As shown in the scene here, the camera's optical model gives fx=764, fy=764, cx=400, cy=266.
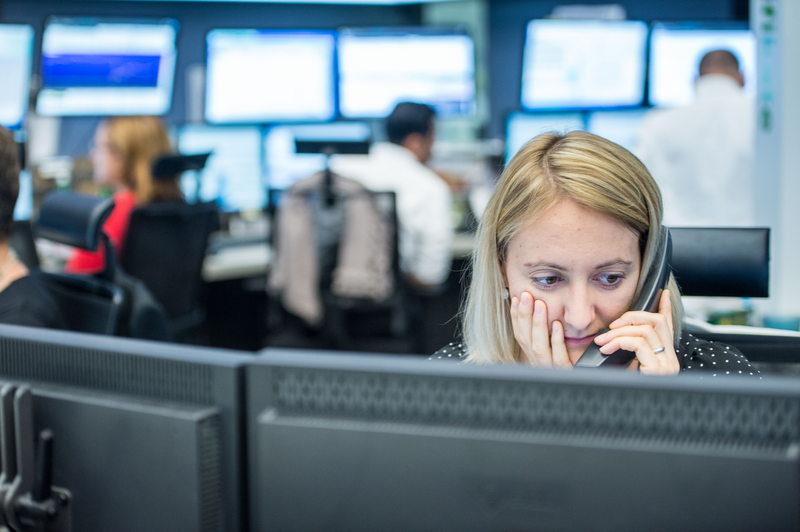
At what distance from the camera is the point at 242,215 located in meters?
3.45

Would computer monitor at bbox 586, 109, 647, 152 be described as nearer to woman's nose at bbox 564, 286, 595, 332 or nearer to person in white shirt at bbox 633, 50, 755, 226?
person in white shirt at bbox 633, 50, 755, 226

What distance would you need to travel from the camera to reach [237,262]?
300cm

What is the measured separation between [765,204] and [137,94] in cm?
232

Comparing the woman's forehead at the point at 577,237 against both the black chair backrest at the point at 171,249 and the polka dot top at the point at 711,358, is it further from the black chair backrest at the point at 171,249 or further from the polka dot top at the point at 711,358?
the black chair backrest at the point at 171,249

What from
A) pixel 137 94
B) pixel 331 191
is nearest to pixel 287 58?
pixel 137 94

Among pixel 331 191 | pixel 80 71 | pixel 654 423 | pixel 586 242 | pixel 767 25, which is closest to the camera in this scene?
pixel 654 423

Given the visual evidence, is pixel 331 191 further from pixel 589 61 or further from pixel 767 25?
pixel 589 61

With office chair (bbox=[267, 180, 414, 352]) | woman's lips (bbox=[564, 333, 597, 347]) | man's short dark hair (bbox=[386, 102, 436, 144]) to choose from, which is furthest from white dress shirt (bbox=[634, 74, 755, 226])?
woman's lips (bbox=[564, 333, 597, 347])

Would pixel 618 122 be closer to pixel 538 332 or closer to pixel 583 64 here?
pixel 583 64

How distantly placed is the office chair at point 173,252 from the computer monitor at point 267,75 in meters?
0.86

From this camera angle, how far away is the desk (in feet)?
9.55

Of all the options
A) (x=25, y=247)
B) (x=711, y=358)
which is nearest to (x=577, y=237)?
(x=711, y=358)

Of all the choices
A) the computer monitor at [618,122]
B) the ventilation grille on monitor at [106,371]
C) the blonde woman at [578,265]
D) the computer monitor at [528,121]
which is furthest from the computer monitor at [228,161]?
the ventilation grille on monitor at [106,371]

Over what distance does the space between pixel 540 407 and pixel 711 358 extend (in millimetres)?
619
